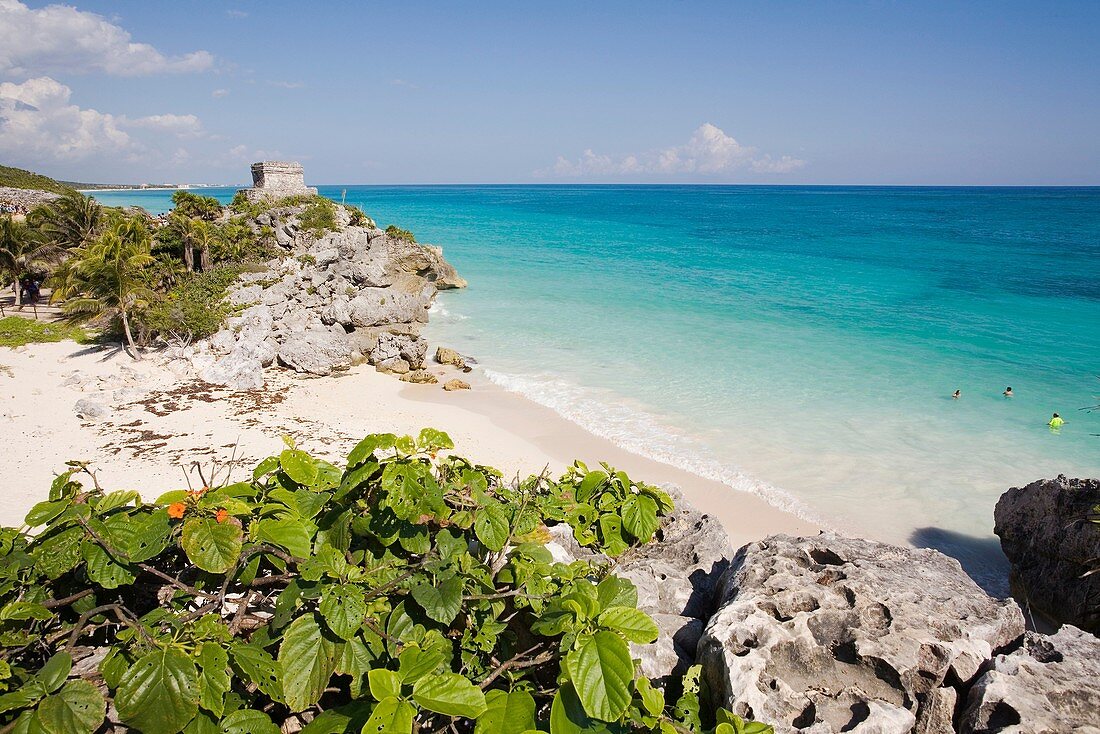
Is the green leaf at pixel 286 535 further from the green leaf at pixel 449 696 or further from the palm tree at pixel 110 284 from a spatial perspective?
the palm tree at pixel 110 284

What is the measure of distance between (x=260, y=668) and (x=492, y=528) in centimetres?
110

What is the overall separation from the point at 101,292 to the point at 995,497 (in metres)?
24.4

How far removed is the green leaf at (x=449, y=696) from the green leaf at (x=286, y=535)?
86 centimetres

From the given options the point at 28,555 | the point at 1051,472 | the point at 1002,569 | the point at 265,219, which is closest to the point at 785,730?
the point at 28,555

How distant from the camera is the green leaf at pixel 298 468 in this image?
2848mm

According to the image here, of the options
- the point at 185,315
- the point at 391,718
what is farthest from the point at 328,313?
the point at 391,718

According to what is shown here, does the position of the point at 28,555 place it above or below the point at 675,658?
above

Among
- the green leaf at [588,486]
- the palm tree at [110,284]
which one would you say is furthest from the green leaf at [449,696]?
the palm tree at [110,284]

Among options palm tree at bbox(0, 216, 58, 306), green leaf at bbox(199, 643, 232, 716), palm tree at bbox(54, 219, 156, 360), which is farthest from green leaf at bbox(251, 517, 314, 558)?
palm tree at bbox(0, 216, 58, 306)

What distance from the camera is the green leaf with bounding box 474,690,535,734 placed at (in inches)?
75.7

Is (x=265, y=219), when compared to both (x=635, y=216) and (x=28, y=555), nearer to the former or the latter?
(x=28, y=555)

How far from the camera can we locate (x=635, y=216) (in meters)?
91.6

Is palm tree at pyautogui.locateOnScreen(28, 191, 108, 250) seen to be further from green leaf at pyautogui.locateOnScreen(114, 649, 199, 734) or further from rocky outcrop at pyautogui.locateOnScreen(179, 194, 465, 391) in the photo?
green leaf at pyautogui.locateOnScreen(114, 649, 199, 734)

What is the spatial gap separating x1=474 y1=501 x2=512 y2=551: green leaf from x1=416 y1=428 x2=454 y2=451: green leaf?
0.38m
